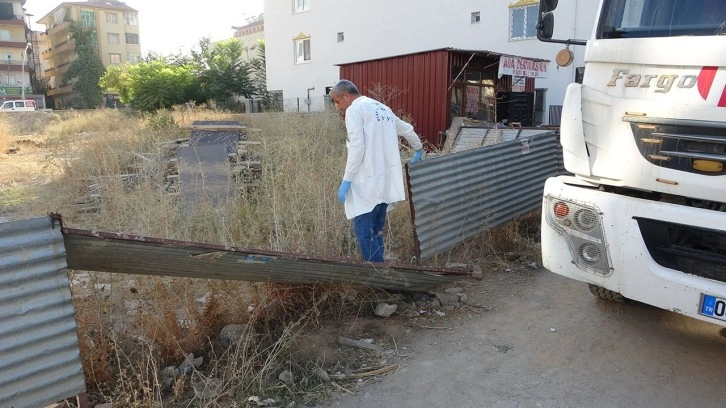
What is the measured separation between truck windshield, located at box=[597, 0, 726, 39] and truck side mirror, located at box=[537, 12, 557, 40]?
46 cm

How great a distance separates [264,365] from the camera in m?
2.87

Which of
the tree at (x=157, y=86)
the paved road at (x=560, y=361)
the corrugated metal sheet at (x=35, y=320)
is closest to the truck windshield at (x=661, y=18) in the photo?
the paved road at (x=560, y=361)

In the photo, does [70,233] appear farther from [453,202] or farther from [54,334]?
[453,202]

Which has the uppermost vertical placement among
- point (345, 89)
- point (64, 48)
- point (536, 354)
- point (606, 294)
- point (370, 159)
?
point (64, 48)

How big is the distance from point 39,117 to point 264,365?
30.1m

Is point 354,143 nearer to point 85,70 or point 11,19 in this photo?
point 85,70

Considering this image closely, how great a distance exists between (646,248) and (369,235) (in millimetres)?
2033

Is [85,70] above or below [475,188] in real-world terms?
above

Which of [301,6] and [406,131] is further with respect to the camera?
[301,6]

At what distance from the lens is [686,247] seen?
2617 millimetres

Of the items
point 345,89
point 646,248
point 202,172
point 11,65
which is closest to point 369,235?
point 345,89

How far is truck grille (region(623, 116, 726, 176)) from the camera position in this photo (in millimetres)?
2504

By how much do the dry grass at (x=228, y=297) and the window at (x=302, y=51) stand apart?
66.9 ft

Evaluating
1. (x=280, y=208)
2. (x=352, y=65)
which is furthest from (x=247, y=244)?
(x=352, y=65)
